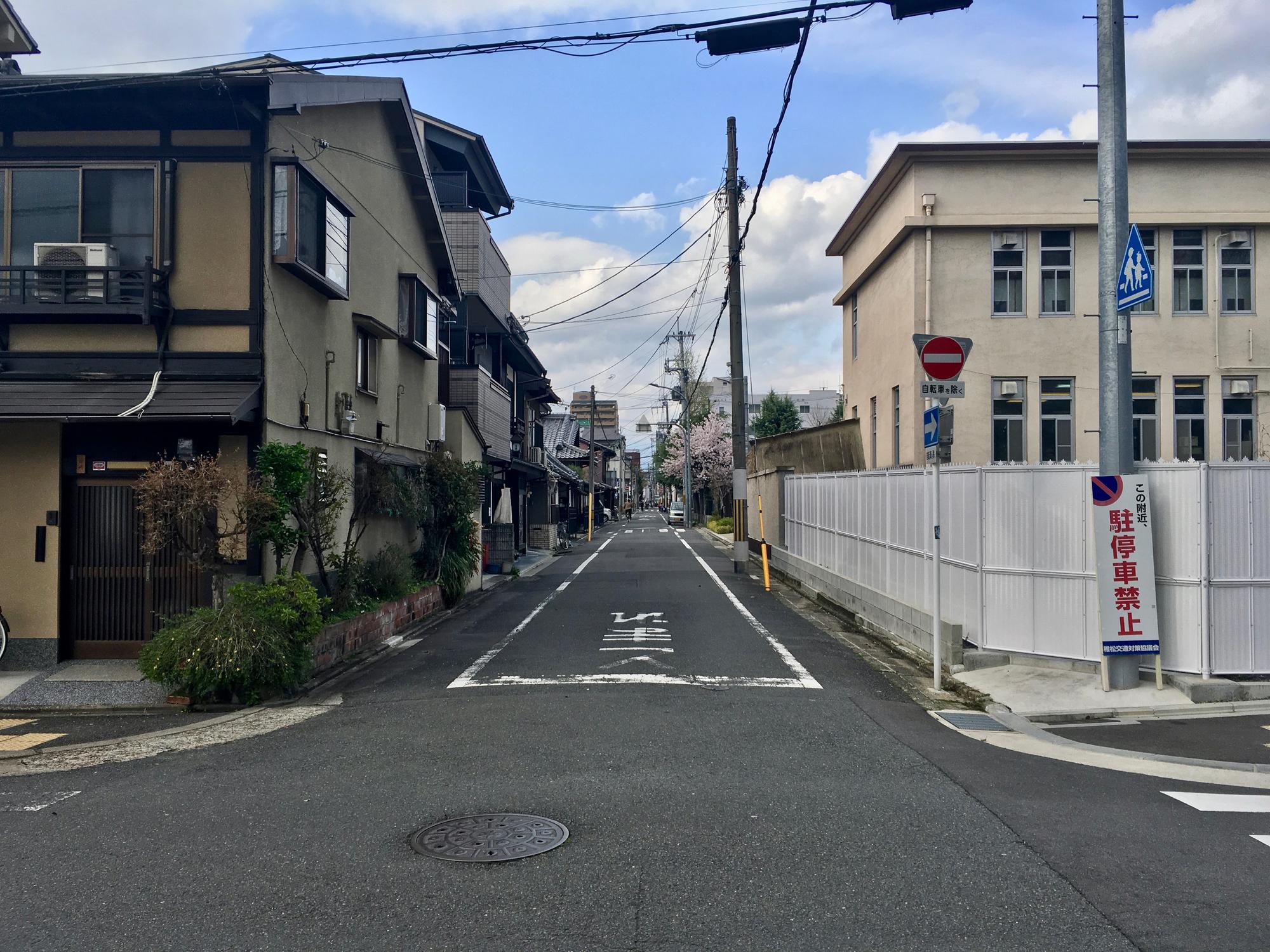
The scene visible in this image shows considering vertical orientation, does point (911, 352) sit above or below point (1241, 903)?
above

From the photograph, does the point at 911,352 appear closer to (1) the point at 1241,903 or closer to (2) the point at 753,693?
(2) the point at 753,693

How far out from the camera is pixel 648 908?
4.51 meters

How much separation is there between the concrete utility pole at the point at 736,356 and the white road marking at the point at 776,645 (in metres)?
3.45

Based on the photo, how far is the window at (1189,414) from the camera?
20.8 meters

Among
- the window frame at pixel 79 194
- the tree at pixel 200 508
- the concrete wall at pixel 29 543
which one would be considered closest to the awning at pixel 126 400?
the concrete wall at pixel 29 543

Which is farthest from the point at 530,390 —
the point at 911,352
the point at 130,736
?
the point at 130,736

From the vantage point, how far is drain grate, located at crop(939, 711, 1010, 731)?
8.51 metres

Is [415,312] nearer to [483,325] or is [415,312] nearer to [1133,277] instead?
[483,325]

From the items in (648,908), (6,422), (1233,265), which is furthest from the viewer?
(1233,265)

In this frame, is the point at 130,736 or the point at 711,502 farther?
the point at 711,502

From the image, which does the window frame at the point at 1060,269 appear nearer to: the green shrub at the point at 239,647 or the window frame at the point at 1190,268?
the window frame at the point at 1190,268

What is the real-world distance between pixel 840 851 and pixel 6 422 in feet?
33.5

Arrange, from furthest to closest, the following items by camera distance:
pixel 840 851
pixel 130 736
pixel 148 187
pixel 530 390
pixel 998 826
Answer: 1. pixel 530 390
2. pixel 148 187
3. pixel 130 736
4. pixel 998 826
5. pixel 840 851

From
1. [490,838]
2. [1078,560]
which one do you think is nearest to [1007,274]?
[1078,560]
